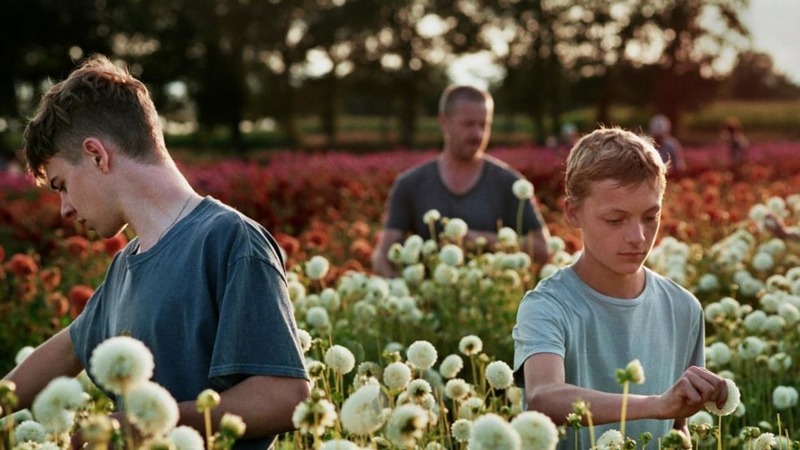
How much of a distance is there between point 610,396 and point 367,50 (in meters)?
54.0

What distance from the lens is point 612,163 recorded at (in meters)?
3.24

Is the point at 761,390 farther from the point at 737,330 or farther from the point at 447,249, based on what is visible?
the point at 447,249

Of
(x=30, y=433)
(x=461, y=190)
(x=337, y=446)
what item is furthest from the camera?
(x=461, y=190)

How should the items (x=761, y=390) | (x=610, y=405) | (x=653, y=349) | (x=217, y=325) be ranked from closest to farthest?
(x=610, y=405)
(x=217, y=325)
(x=653, y=349)
(x=761, y=390)

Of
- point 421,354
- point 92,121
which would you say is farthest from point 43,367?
point 421,354

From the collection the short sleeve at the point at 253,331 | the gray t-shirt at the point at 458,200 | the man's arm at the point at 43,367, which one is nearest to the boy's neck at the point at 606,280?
the short sleeve at the point at 253,331

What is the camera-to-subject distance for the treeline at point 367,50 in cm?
5316

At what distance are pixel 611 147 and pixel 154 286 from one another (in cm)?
126

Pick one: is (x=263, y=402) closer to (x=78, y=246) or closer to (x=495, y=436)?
(x=495, y=436)

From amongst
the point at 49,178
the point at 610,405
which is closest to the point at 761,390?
the point at 610,405

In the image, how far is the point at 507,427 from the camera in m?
1.96

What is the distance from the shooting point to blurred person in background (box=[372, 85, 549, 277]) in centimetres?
736

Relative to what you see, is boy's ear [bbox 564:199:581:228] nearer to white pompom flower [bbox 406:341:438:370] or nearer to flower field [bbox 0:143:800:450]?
flower field [bbox 0:143:800:450]

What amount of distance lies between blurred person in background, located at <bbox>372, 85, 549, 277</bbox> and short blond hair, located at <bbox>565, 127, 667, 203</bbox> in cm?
389
